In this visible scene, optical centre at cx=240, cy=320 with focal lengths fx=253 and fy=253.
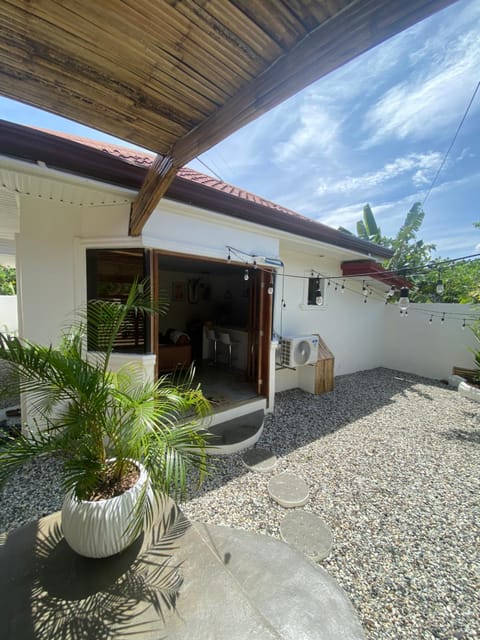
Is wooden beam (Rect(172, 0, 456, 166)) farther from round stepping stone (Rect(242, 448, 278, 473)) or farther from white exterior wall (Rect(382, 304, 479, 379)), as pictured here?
white exterior wall (Rect(382, 304, 479, 379))

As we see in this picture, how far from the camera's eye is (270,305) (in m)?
5.84

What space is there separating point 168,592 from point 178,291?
9.89 m

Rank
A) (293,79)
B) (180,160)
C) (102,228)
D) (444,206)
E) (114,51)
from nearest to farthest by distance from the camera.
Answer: (293,79)
(114,51)
(180,160)
(102,228)
(444,206)

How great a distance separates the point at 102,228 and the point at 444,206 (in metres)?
14.1

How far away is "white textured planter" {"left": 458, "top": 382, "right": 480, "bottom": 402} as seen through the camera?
23.5ft

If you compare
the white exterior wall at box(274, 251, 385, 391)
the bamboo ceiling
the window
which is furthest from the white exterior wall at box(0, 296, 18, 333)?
the bamboo ceiling

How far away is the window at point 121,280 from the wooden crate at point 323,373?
503 centimetres

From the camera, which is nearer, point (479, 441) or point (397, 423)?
point (479, 441)

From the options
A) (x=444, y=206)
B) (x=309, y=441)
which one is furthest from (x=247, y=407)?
(x=444, y=206)

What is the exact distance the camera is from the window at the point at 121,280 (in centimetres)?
426

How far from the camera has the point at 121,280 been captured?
4535mm

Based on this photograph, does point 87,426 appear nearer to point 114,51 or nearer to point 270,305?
point 114,51

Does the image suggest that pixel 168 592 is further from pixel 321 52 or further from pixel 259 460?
pixel 321 52

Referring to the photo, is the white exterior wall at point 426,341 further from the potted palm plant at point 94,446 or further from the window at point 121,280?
the potted palm plant at point 94,446
